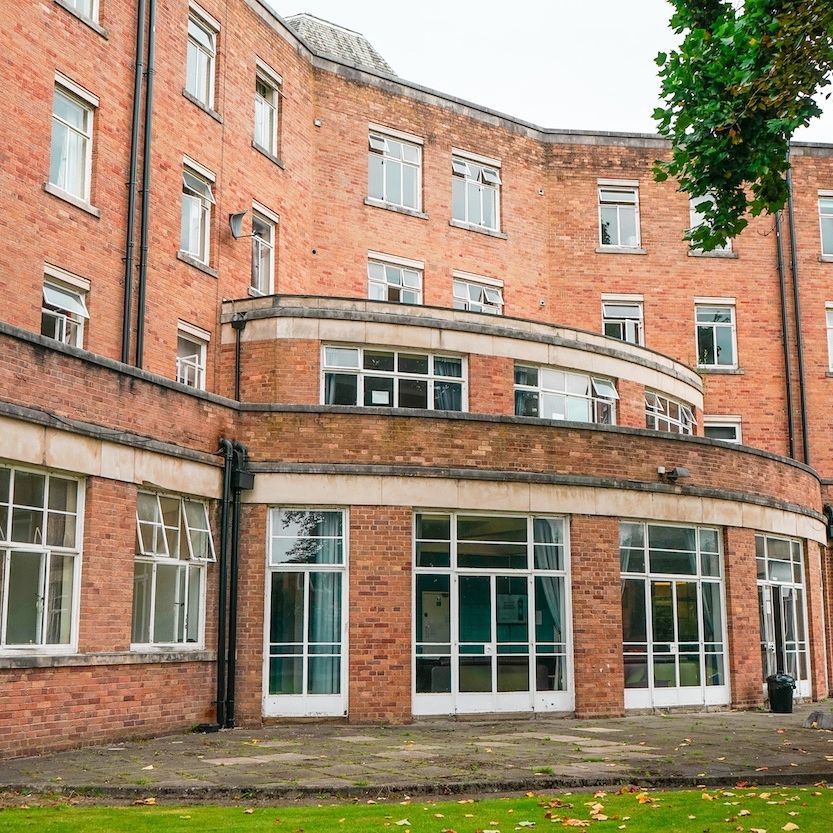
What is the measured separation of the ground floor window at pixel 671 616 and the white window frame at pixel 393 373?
154 inches

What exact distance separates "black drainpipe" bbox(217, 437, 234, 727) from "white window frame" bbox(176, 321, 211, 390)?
3.61 metres

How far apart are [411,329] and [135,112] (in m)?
6.14

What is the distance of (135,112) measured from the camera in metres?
21.3

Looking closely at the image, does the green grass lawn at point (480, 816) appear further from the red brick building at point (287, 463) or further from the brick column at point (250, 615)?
the brick column at point (250, 615)

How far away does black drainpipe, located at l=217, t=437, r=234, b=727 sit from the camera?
18.1 m

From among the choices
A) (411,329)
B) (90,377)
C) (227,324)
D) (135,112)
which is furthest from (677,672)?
(135,112)

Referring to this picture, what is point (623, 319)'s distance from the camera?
104 feet

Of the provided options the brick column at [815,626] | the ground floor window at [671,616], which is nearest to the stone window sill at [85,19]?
the ground floor window at [671,616]

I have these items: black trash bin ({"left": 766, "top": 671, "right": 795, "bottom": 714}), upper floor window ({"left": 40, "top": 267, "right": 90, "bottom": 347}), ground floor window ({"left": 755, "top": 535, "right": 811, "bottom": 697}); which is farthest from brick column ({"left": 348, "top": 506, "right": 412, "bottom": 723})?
ground floor window ({"left": 755, "top": 535, "right": 811, "bottom": 697})

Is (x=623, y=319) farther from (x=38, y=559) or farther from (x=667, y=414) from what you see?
(x=38, y=559)

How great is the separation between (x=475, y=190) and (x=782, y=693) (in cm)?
1452

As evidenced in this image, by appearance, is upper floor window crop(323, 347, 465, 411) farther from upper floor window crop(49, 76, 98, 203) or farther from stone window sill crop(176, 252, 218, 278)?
upper floor window crop(49, 76, 98, 203)

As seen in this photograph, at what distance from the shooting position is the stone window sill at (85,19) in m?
19.8

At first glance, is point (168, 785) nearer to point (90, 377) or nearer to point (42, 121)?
point (90, 377)
